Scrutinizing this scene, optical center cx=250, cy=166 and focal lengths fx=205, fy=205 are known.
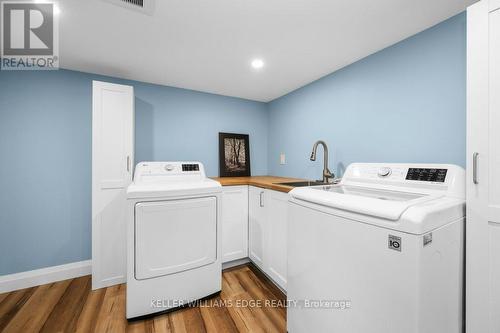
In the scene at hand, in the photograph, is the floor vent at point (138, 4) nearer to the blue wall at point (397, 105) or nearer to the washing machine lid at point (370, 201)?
the washing machine lid at point (370, 201)

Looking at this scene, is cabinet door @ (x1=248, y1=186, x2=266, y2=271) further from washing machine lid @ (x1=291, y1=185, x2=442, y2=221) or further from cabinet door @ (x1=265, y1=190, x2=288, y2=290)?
washing machine lid @ (x1=291, y1=185, x2=442, y2=221)

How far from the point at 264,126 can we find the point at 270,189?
4.78 feet

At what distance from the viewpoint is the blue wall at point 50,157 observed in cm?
184

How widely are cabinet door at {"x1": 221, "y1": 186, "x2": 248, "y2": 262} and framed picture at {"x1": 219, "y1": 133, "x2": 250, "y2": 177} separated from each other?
1.96 feet

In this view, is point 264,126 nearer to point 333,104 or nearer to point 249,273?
point 333,104

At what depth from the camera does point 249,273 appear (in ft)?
7.07

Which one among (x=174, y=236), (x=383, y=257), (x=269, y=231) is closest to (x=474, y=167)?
(x=383, y=257)

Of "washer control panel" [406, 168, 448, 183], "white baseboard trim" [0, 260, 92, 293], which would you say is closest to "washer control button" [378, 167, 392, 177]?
"washer control panel" [406, 168, 448, 183]

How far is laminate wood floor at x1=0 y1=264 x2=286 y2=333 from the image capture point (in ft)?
4.68

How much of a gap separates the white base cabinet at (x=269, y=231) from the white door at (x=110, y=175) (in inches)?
49.5

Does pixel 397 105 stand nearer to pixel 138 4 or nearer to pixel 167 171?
pixel 138 4

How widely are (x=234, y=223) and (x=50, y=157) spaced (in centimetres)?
189

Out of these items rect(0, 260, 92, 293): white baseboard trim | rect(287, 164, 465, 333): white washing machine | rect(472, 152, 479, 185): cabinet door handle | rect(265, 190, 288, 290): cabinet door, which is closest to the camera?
rect(287, 164, 465, 333): white washing machine

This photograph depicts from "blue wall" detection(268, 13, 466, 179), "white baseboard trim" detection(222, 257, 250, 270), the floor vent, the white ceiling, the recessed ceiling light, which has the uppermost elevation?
the recessed ceiling light
